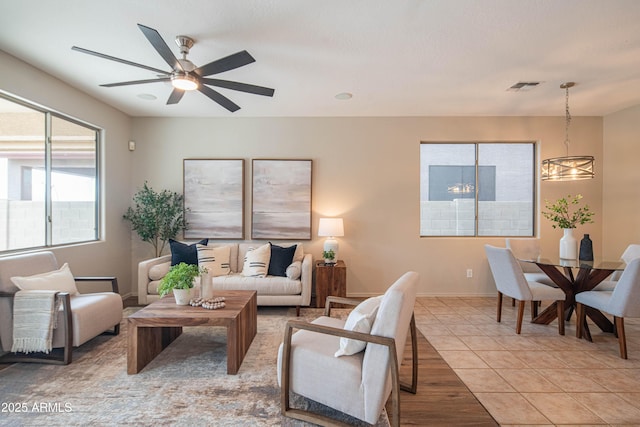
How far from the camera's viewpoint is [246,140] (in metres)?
4.60

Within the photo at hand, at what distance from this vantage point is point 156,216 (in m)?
4.31

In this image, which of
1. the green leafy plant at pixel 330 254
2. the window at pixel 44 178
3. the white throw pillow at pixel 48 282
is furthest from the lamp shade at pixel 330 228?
the window at pixel 44 178

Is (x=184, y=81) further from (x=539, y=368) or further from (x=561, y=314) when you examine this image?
(x=561, y=314)

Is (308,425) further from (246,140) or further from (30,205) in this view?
(246,140)

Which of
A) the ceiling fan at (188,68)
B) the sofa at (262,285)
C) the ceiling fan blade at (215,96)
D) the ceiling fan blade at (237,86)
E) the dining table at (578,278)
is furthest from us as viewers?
the sofa at (262,285)

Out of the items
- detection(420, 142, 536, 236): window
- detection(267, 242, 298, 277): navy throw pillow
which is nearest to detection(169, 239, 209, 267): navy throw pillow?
detection(267, 242, 298, 277): navy throw pillow

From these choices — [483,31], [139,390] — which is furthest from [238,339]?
[483,31]

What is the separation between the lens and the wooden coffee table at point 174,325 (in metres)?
2.32

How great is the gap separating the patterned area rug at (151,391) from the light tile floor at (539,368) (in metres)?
0.94

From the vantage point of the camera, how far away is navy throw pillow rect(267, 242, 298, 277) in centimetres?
393

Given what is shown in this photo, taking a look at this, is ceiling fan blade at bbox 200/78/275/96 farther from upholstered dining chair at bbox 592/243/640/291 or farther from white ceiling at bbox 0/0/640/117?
upholstered dining chair at bbox 592/243/640/291

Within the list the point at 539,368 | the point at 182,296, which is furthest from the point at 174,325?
the point at 539,368

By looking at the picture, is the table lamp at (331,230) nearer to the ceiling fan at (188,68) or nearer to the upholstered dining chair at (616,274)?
the ceiling fan at (188,68)

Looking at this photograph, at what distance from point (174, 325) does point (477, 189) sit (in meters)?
4.47
